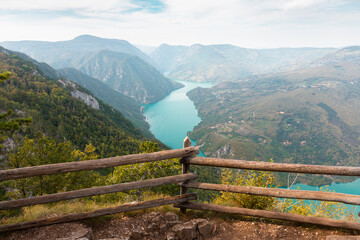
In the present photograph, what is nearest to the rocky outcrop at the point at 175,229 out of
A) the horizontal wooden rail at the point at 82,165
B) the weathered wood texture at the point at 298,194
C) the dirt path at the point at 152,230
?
the dirt path at the point at 152,230

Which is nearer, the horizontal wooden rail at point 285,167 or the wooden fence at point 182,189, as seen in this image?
the wooden fence at point 182,189

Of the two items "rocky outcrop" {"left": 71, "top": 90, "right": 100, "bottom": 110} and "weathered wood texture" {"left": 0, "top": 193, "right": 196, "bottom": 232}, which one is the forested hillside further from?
"weathered wood texture" {"left": 0, "top": 193, "right": 196, "bottom": 232}

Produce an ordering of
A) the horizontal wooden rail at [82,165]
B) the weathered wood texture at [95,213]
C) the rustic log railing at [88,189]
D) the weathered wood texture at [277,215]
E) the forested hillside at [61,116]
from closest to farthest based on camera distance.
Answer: the horizontal wooden rail at [82,165], the rustic log railing at [88,189], the weathered wood texture at [95,213], the weathered wood texture at [277,215], the forested hillside at [61,116]

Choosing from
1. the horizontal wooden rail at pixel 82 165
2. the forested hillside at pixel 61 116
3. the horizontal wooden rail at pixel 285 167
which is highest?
the horizontal wooden rail at pixel 82 165

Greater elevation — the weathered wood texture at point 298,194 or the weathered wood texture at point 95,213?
the weathered wood texture at point 298,194

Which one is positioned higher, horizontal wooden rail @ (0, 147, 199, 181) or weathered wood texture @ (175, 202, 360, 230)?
horizontal wooden rail @ (0, 147, 199, 181)

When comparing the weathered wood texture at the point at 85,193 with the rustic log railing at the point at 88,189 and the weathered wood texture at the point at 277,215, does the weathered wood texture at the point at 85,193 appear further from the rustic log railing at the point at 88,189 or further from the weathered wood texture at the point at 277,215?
the weathered wood texture at the point at 277,215

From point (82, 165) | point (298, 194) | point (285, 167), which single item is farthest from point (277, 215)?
point (82, 165)

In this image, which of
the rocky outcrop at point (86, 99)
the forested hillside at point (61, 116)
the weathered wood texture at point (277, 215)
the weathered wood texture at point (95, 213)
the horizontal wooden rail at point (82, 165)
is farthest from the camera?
the rocky outcrop at point (86, 99)

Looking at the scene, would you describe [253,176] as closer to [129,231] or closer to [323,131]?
[129,231]

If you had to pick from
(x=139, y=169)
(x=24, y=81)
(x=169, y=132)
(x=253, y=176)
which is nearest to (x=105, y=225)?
(x=253, y=176)

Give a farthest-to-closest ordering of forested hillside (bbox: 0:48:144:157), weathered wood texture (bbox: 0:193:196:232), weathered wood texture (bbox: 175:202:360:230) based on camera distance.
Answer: forested hillside (bbox: 0:48:144:157)
weathered wood texture (bbox: 175:202:360:230)
weathered wood texture (bbox: 0:193:196:232)

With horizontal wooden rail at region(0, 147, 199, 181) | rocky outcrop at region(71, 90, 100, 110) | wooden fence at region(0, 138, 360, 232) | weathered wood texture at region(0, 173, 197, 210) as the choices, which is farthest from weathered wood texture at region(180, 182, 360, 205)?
rocky outcrop at region(71, 90, 100, 110)
